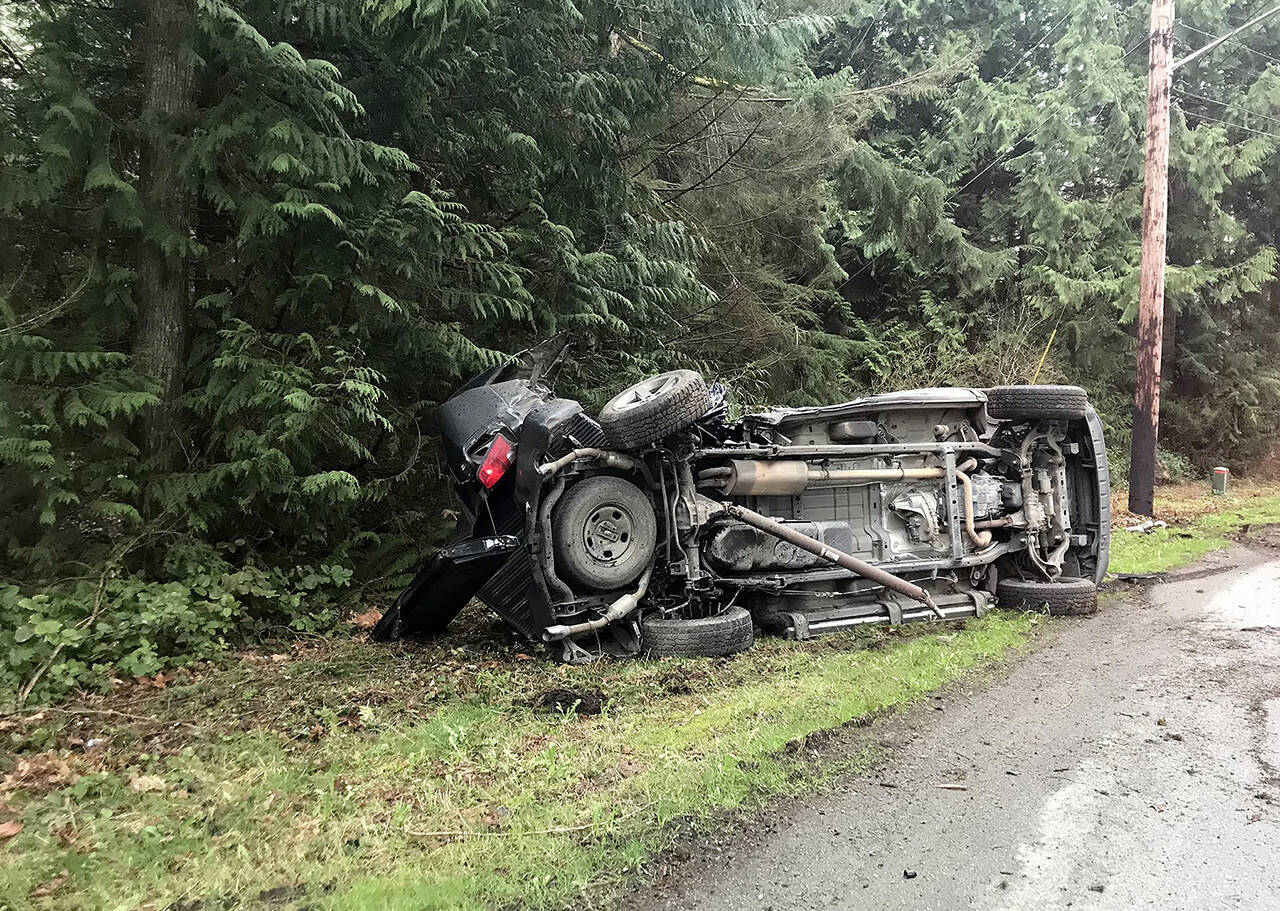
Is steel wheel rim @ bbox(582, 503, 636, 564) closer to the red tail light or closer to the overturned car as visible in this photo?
the overturned car

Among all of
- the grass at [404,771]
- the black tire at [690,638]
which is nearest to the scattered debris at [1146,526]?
the grass at [404,771]

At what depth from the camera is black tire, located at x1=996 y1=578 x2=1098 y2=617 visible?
22.2 ft

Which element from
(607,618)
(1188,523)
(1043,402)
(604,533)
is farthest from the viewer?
A: (1188,523)

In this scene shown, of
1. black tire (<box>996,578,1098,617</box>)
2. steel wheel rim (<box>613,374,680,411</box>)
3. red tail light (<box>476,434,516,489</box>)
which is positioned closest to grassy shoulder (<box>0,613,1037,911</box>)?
red tail light (<box>476,434,516,489</box>)

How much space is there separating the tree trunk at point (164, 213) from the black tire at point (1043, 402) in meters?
6.81

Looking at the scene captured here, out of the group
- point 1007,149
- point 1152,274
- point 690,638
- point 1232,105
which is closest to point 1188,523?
point 1152,274

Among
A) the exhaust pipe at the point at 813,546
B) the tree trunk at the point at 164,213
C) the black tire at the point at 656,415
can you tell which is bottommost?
the exhaust pipe at the point at 813,546

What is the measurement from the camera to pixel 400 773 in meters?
3.45

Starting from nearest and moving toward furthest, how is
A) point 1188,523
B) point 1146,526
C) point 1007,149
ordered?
point 1146,526, point 1188,523, point 1007,149

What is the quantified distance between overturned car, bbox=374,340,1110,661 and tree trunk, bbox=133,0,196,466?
2.15 meters

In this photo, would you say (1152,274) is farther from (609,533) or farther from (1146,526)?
(609,533)

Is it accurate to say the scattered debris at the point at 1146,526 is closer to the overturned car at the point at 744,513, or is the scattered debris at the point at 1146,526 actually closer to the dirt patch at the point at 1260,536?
the dirt patch at the point at 1260,536

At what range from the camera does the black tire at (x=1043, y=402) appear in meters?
7.09

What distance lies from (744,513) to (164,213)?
4.67m
